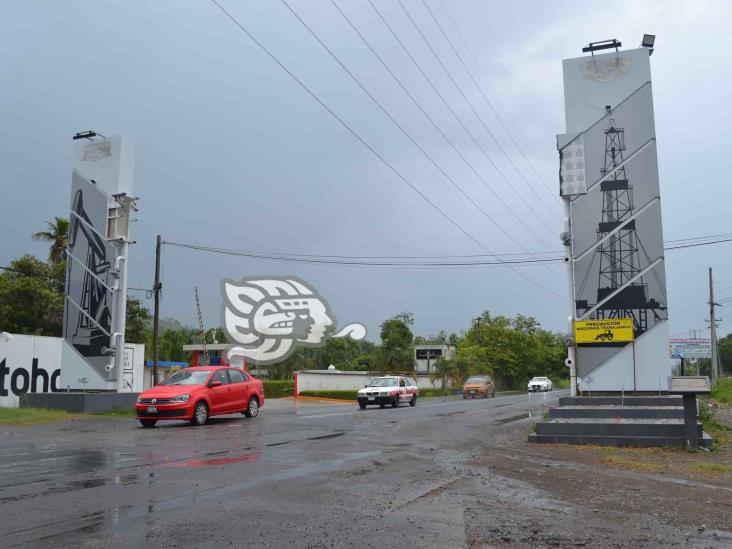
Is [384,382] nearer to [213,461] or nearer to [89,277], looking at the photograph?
[89,277]

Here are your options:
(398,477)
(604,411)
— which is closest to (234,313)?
(604,411)

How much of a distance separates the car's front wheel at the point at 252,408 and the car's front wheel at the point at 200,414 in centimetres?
230

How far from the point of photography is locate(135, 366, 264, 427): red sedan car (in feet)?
57.2

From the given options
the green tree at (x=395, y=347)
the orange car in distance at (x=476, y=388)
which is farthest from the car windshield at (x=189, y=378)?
the green tree at (x=395, y=347)

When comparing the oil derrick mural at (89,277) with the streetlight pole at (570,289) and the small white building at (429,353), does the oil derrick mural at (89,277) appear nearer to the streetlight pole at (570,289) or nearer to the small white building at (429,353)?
the streetlight pole at (570,289)

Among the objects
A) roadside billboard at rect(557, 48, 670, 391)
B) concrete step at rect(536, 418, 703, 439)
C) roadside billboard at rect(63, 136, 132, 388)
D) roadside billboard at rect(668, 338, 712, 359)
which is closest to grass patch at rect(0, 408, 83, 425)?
roadside billboard at rect(63, 136, 132, 388)

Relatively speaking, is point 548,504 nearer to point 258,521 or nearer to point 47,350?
point 258,521

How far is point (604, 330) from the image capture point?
1628 cm

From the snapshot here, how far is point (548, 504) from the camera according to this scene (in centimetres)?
742

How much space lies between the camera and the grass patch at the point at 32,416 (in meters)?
18.2

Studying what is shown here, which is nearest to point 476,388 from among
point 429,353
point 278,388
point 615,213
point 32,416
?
point 278,388

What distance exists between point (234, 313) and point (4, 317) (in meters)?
14.8

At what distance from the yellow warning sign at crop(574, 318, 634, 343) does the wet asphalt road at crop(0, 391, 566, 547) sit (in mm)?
3753
